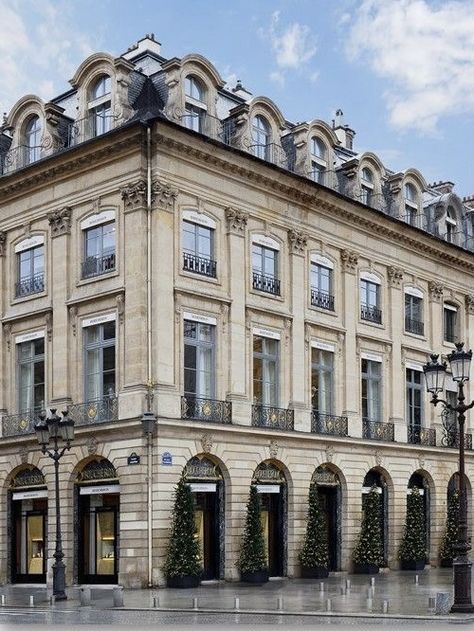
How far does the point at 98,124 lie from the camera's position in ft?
121

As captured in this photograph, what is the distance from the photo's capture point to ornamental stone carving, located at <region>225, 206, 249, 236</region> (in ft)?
123

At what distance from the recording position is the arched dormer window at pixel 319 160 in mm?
41812

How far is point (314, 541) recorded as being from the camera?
1475 inches

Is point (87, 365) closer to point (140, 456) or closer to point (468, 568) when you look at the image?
point (140, 456)

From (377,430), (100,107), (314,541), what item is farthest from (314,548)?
(100,107)

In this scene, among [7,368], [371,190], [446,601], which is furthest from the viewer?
[371,190]

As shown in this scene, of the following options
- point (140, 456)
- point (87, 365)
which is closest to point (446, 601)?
point (140, 456)

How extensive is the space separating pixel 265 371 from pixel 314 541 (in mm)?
5971

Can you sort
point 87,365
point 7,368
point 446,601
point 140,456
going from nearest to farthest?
point 446,601
point 140,456
point 87,365
point 7,368

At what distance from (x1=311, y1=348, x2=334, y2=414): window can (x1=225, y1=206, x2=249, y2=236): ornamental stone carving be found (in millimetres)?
5650

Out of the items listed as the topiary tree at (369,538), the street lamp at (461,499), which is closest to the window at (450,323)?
the topiary tree at (369,538)

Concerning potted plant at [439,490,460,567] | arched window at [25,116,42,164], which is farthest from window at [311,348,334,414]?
arched window at [25,116,42,164]

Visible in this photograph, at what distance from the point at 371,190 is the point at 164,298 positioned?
1388 centimetres

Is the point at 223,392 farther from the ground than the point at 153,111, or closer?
closer
